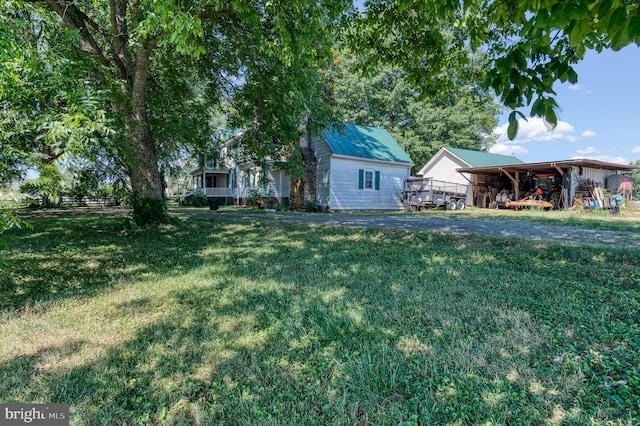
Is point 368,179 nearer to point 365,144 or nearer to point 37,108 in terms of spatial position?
point 365,144

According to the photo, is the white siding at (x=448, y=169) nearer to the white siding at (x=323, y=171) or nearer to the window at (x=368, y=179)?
the window at (x=368, y=179)

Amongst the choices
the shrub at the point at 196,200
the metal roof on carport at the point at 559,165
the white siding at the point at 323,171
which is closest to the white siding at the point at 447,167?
the metal roof on carport at the point at 559,165

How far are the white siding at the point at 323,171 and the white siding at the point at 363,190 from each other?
205mm

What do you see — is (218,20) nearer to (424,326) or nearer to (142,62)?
(142,62)


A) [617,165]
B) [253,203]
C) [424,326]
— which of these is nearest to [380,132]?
[253,203]

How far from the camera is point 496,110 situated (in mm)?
28703

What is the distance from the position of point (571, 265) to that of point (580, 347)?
2.77m

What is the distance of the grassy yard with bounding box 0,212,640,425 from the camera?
5.91 feet

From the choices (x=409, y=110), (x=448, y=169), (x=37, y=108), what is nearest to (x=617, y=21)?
(x=37, y=108)

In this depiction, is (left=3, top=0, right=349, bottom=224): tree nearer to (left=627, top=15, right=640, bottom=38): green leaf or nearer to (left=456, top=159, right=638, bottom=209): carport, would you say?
(left=627, top=15, right=640, bottom=38): green leaf

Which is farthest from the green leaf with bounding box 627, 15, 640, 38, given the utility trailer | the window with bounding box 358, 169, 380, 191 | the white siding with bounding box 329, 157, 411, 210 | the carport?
the carport

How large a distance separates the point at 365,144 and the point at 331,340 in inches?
664

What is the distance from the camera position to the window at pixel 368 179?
17.4 metres

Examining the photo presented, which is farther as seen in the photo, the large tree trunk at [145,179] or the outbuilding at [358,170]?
the outbuilding at [358,170]
